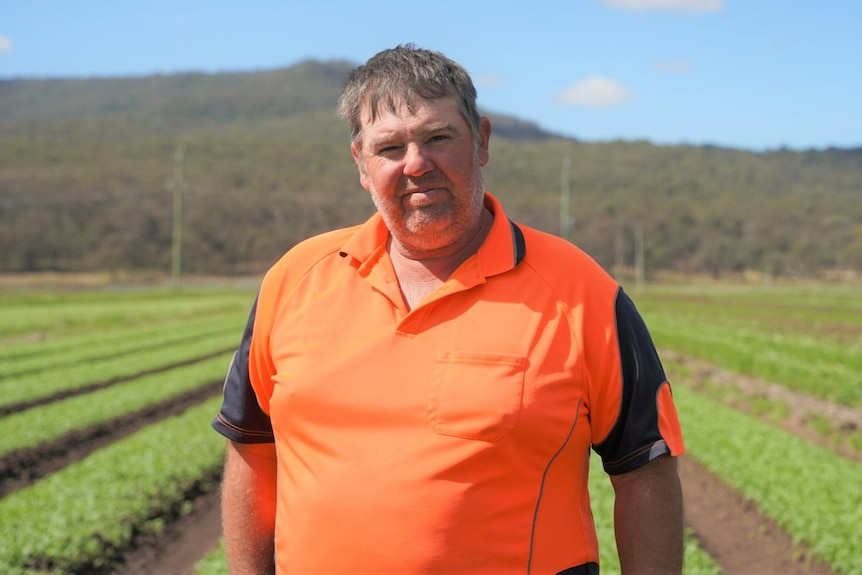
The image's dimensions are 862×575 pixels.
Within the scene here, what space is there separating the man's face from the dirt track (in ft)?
17.5

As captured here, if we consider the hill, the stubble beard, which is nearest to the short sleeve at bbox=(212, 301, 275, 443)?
the stubble beard

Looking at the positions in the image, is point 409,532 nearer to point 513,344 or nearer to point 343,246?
point 513,344

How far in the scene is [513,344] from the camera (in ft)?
7.83

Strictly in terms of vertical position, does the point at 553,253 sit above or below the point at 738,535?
above

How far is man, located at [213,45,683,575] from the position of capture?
7.70ft

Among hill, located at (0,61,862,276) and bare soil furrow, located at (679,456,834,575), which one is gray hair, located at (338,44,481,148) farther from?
hill, located at (0,61,862,276)

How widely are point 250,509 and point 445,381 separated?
819 millimetres

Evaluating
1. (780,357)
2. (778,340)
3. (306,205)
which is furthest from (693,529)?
(306,205)

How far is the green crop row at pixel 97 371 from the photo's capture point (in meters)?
14.0

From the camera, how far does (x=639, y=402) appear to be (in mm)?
2434

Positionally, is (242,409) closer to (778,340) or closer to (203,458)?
(203,458)

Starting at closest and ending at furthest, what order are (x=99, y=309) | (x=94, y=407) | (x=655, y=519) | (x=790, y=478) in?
(x=655, y=519), (x=790, y=478), (x=94, y=407), (x=99, y=309)

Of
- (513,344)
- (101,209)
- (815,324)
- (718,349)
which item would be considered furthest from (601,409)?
(101,209)

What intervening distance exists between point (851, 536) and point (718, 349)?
47.1ft
